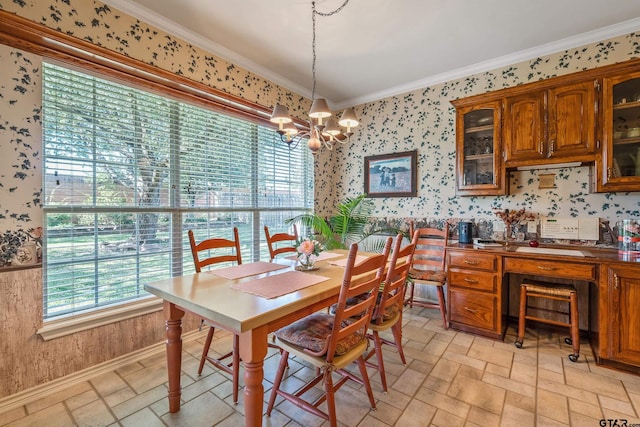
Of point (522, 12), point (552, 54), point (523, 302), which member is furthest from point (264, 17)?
point (523, 302)

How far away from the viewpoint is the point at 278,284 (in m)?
1.61

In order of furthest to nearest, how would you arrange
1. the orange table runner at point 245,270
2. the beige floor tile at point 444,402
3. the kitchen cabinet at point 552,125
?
the kitchen cabinet at point 552,125, the orange table runner at point 245,270, the beige floor tile at point 444,402

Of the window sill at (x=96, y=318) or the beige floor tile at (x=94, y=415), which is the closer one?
the beige floor tile at (x=94, y=415)

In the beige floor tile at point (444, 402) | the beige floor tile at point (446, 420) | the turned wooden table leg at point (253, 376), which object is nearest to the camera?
the turned wooden table leg at point (253, 376)

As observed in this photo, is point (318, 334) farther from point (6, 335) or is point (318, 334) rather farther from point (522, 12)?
point (522, 12)

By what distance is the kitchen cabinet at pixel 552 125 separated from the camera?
7.77 ft

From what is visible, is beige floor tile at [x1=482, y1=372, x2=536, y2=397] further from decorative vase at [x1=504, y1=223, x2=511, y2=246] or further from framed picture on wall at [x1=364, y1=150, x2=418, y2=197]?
framed picture on wall at [x1=364, y1=150, x2=418, y2=197]

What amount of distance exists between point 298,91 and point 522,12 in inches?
92.8

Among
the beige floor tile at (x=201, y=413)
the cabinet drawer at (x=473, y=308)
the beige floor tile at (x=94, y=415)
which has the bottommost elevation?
the beige floor tile at (x=94, y=415)

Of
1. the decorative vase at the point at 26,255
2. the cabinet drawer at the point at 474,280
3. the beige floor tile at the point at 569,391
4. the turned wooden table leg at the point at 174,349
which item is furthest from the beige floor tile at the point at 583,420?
the decorative vase at the point at 26,255

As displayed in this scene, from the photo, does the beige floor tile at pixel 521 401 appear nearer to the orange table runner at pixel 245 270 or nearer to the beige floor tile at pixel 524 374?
the beige floor tile at pixel 524 374

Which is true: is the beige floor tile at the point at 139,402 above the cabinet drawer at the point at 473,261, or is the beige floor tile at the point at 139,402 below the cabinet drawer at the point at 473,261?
below

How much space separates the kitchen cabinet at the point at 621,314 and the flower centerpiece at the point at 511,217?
0.86m

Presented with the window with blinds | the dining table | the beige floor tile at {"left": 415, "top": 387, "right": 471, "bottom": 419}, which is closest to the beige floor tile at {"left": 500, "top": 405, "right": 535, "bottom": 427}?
the beige floor tile at {"left": 415, "top": 387, "right": 471, "bottom": 419}
